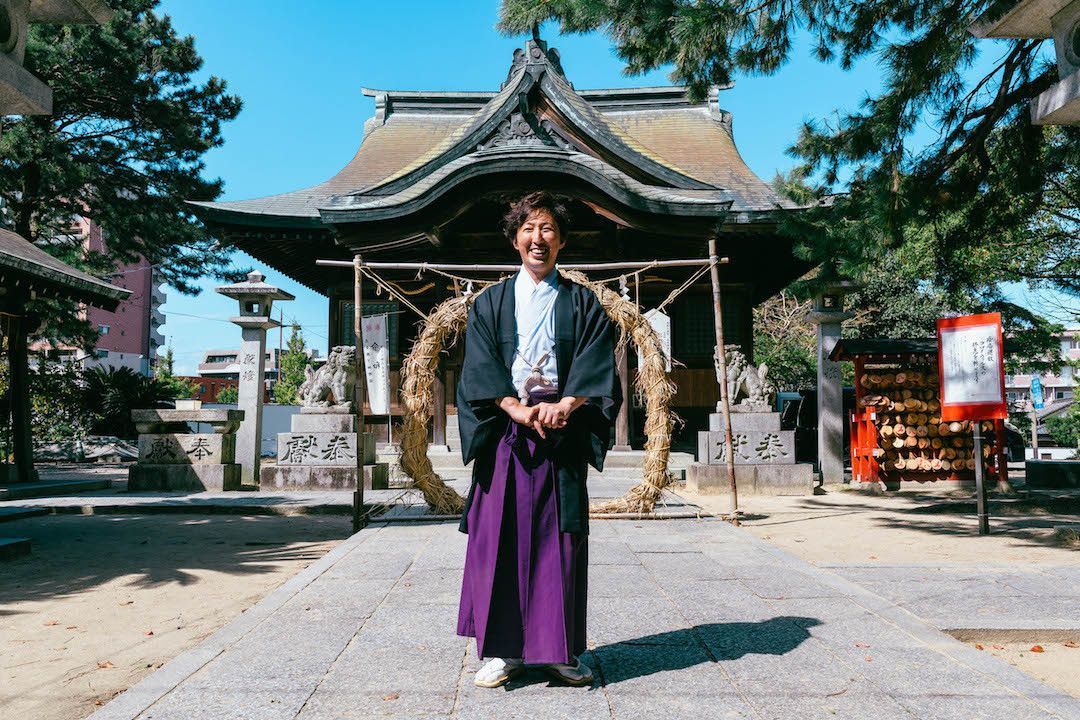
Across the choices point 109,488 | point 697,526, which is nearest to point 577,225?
point 697,526

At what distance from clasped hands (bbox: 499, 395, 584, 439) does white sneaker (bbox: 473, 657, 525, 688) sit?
0.85 m

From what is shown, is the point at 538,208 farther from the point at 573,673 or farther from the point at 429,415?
the point at 429,415

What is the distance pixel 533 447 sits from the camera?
2.87m

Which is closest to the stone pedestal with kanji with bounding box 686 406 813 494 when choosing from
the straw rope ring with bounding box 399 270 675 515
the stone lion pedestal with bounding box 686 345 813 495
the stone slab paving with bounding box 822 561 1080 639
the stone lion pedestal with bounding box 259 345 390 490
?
the stone lion pedestal with bounding box 686 345 813 495

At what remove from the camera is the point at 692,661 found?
2.94 metres

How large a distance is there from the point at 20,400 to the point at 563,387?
11.9 meters

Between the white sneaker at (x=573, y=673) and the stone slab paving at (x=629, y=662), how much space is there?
44 mm

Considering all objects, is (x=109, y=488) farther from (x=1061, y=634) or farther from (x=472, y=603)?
(x=1061, y=634)

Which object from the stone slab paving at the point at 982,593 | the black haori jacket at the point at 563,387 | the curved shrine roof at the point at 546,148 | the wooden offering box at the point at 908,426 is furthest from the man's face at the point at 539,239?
the wooden offering box at the point at 908,426

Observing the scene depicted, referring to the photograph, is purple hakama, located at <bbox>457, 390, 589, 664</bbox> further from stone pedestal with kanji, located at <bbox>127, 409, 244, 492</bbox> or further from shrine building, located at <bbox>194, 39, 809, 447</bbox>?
stone pedestal with kanji, located at <bbox>127, 409, 244, 492</bbox>

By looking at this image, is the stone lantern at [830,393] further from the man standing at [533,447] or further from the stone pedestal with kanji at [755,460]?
the man standing at [533,447]

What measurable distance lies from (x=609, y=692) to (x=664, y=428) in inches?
192

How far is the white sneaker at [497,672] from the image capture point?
2676mm

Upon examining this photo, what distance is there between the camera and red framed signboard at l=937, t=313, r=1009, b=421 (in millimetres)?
7609
